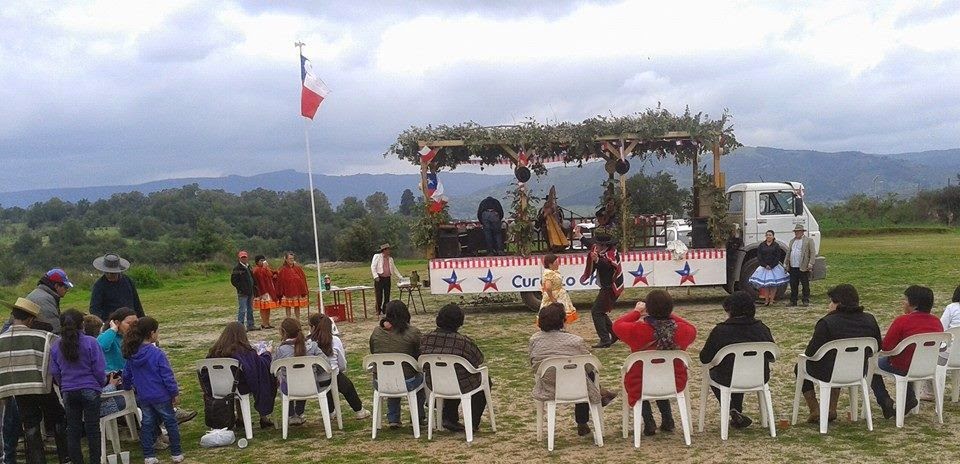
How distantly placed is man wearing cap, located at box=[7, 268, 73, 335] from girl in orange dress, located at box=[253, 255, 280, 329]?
7021 millimetres

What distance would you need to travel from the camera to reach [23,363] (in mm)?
6316

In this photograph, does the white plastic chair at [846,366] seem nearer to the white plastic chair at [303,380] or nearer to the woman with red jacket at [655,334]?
the woman with red jacket at [655,334]

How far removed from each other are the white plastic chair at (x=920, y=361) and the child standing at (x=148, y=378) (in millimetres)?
5677

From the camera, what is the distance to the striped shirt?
629cm

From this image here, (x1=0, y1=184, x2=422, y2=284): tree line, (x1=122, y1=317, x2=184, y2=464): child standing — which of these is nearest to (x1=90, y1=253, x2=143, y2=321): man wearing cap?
(x1=122, y1=317, x2=184, y2=464): child standing

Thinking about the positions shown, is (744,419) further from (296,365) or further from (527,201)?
(527,201)

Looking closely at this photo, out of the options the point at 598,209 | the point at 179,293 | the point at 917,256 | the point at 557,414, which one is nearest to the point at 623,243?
the point at 598,209

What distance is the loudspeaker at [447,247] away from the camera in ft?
52.6

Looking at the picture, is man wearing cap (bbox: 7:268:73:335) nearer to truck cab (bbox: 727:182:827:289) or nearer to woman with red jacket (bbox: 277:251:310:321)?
woman with red jacket (bbox: 277:251:310:321)

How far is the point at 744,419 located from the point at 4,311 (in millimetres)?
23619

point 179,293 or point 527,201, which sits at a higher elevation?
point 527,201

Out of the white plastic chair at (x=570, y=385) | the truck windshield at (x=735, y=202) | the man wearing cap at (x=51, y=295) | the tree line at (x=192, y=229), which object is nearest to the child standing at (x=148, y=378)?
the man wearing cap at (x=51, y=295)

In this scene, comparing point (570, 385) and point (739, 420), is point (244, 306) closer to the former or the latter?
point (570, 385)

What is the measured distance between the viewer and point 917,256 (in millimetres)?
25078
